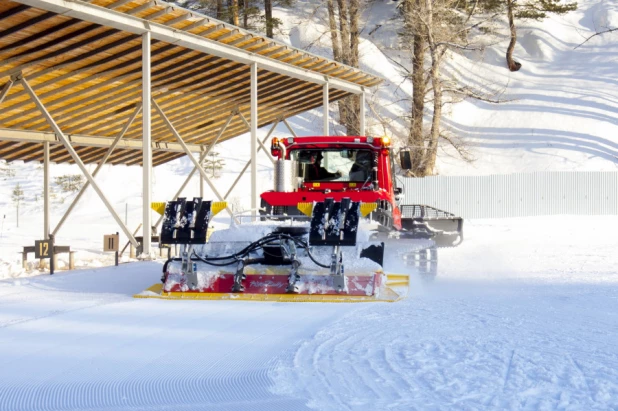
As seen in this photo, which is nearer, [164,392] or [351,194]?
[164,392]

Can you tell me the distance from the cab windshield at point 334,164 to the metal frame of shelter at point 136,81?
9.10 feet

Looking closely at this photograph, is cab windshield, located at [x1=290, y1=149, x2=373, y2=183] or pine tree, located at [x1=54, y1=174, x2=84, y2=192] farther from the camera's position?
pine tree, located at [x1=54, y1=174, x2=84, y2=192]

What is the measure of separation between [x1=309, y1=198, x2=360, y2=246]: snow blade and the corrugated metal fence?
26.0m

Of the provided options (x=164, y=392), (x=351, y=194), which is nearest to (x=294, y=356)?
(x=164, y=392)

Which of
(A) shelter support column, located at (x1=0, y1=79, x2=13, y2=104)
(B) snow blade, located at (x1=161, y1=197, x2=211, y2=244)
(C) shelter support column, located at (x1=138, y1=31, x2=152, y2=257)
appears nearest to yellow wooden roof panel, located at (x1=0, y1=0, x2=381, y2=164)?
(A) shelter support column, located at (x1=0, y1=79, x2=13, y2=104)

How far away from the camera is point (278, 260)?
31.5 ft

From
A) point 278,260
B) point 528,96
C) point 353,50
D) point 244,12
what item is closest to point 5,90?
point 278,260

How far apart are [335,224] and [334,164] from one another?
3395 mm

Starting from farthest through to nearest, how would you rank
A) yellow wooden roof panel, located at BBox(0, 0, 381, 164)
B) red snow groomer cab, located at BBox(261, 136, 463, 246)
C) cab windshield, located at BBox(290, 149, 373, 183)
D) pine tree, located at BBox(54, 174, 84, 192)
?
pine tree, located at BBox(54, 174, 84, 192) → yellow wooden roof panel, located at BBox(0, 0, 381, 164) → cab windshield, located at BBox(290, 149, 373, 183) → red snow groomer cab, located at BBox(261, 136, 463, 246)

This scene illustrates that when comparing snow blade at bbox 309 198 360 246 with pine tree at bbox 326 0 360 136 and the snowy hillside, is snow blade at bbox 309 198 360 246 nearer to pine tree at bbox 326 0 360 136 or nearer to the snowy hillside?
pine tree at bbox 326 0 360 136

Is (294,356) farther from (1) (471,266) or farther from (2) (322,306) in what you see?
(1) (471,266)

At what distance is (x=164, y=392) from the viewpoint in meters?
5.01

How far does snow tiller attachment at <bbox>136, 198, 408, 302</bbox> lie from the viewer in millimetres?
9094

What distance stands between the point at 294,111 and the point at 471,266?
10.2m
